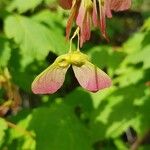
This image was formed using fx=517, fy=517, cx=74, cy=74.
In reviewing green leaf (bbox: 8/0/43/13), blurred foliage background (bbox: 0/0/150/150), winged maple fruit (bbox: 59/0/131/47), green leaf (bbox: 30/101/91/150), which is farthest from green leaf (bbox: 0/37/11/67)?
winged maple fruit (bbox: 59/0/131/47)

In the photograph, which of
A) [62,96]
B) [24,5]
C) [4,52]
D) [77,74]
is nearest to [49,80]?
[77,74]

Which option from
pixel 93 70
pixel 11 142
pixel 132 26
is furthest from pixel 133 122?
pixel 132 26

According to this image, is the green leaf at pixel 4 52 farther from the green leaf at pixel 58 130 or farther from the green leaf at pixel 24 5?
the green leaf at pixel 58 130

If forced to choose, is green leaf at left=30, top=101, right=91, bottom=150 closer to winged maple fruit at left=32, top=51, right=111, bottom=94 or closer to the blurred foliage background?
the blurred foliage background

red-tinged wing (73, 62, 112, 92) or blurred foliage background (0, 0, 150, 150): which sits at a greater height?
red-tinged wing (73, 62, 112, 92)

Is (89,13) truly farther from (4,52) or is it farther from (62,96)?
(62,96)

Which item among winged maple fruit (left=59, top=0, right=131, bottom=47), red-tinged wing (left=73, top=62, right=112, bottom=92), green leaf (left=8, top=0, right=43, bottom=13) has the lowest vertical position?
green leaf (left=8, top=0, right=43, bottom=13)
